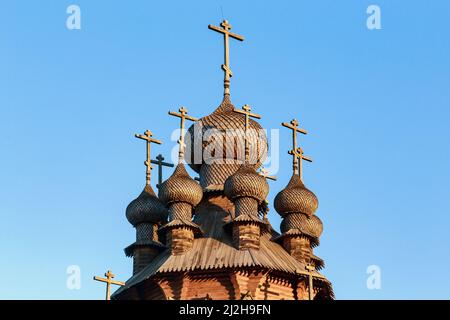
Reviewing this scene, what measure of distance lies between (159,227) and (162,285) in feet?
10.9

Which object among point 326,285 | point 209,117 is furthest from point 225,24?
point 326,285

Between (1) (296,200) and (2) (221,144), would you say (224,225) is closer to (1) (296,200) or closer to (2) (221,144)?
(1) (296,200)

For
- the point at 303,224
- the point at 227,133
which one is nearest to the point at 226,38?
the point at 227,133

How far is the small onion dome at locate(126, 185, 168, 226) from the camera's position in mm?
38938

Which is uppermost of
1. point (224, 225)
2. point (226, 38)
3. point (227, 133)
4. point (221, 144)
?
point (226, 38)

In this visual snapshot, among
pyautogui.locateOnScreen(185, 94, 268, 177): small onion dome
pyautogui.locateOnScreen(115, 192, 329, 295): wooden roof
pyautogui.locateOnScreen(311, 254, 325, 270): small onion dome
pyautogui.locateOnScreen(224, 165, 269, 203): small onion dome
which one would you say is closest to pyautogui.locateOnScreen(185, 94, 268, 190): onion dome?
pyautogui.locateOnScreen(185, 94, 268, 177): small onion dome

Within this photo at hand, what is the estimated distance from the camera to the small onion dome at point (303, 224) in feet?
127

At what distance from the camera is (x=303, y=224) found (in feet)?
127

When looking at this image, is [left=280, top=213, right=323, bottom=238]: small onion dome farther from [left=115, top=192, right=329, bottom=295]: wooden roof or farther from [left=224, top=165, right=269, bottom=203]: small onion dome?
[left=224, top=165, right=269, bottom=203]: small onion dome

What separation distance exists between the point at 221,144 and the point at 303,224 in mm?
3438

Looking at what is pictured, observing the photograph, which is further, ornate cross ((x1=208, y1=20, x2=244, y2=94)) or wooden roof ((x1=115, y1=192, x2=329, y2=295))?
ornate cross ((x1=208, y1=20, x2=244, y2=94))

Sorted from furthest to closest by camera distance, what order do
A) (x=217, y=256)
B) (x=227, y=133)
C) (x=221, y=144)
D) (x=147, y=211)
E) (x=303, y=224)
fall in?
(x=221, y=144) → (x=227, y=133) → (x=147, y=211) → (x=303, y=224) → (x=217, y=256)

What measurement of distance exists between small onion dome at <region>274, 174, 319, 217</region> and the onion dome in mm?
1249
